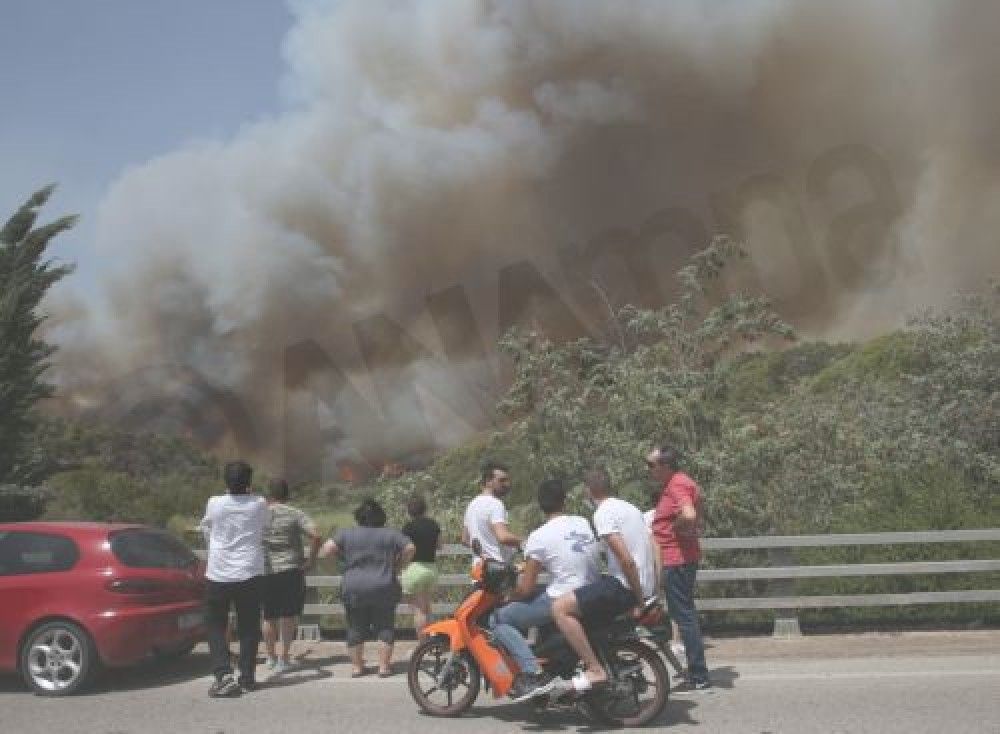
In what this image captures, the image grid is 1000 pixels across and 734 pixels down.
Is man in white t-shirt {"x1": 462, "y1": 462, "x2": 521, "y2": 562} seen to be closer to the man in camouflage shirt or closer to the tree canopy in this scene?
the man in camouflage shirt

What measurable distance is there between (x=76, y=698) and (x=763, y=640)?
5098mm

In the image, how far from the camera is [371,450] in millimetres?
22234

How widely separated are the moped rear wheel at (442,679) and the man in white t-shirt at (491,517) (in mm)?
975

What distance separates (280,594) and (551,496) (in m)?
2.62

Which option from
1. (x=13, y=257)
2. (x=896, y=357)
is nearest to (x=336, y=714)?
(x=13, y=257)

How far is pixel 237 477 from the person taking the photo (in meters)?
6.20

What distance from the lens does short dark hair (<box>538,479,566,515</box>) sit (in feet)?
17.0

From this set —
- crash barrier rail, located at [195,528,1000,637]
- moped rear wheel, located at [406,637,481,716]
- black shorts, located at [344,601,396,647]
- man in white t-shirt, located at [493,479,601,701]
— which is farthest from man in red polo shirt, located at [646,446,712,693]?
black shorts, located at [344,601,396,647]

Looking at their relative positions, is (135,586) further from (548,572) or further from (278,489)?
(548,572)

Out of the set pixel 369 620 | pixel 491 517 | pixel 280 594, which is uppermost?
pixel 491 517

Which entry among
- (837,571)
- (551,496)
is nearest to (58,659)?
(551,496)

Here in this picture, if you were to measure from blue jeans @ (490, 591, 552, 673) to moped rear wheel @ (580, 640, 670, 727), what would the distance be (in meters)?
0.37

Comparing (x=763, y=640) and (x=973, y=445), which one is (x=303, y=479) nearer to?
(x=973, y=445)

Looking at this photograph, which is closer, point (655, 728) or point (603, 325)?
point (655, 728)
